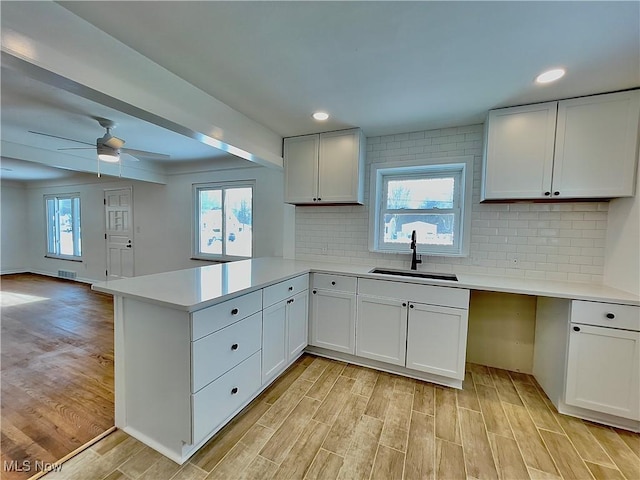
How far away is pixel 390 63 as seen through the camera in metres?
1.65

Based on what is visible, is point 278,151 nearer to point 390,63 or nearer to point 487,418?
point 390,63

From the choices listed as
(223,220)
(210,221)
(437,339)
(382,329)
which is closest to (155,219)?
(210,221)

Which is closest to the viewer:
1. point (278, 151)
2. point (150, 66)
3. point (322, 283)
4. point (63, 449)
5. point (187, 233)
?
point (63, 449)

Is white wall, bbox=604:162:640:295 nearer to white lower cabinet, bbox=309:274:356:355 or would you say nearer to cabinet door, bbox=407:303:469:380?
cabinet door, bbox=407:303:469:380

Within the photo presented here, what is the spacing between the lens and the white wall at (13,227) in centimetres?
647

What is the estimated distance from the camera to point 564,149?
6.70ft

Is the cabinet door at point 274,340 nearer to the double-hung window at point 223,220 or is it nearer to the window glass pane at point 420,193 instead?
the window glass pane at point 420,193

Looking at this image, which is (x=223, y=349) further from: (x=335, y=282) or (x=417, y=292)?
(x=417, y=292)

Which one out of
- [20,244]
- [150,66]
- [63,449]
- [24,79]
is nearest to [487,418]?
[63,449]

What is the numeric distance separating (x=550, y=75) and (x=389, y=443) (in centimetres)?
255

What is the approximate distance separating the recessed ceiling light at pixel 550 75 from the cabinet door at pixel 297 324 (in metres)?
2.40

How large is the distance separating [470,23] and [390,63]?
1.49 feet

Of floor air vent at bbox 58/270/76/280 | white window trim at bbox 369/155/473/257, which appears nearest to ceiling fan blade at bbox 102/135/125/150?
white window trim at bbox 369/155/473/257

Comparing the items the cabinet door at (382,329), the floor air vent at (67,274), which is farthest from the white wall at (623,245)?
the floor air vent at (67,274)
